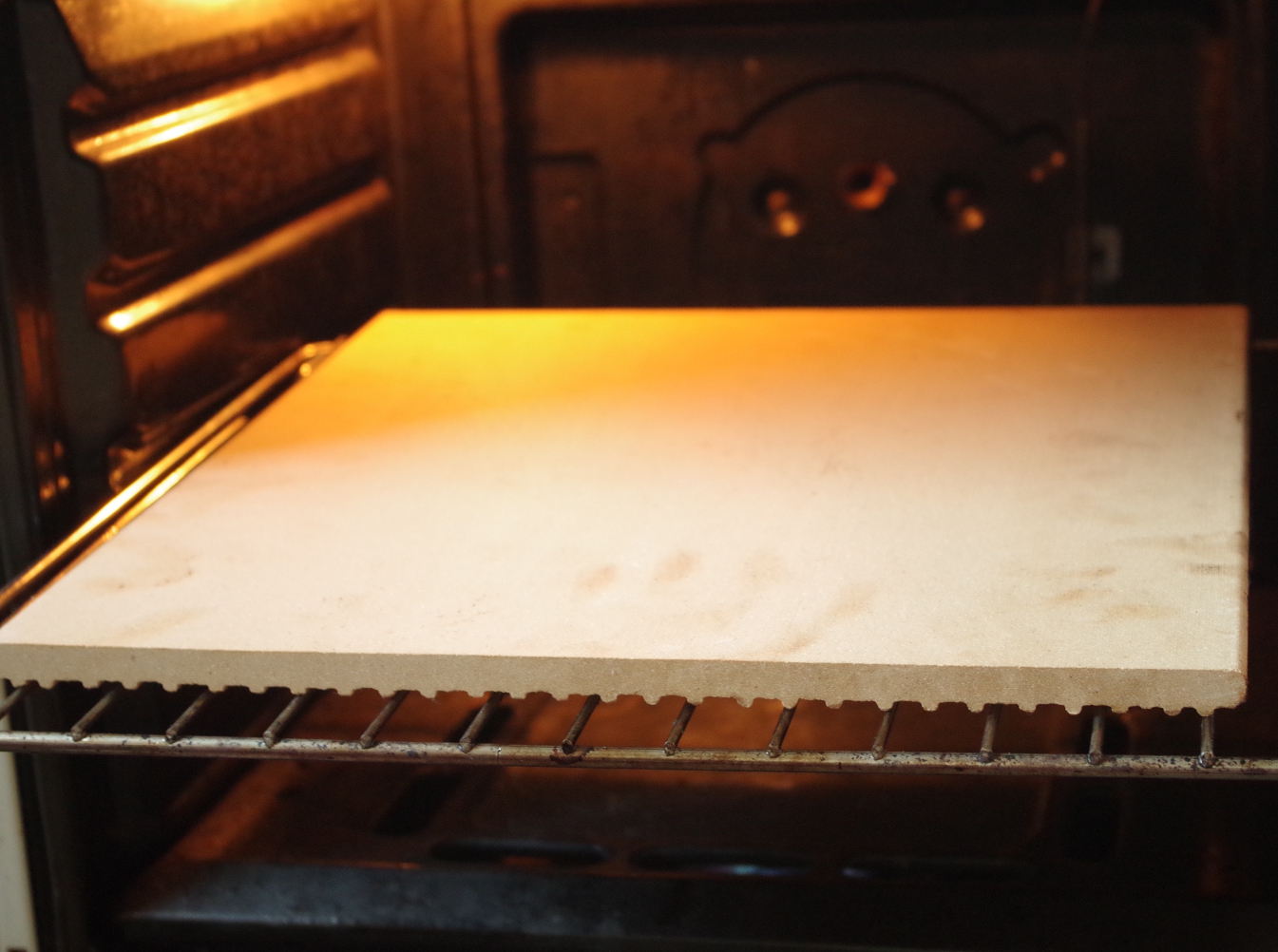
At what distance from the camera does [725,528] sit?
1029 mm

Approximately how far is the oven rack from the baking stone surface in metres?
0.03

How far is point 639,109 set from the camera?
5.49 ft

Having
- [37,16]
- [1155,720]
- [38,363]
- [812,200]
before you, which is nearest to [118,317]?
[38,363]

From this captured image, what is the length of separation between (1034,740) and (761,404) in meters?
0.38

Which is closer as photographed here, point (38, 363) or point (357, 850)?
point (38, 363)

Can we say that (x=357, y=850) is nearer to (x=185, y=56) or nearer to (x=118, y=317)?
(x=118, y=317)

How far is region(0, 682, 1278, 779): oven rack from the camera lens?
0.78 metres

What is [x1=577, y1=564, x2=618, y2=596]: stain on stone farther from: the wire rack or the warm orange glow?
the warm orange glow

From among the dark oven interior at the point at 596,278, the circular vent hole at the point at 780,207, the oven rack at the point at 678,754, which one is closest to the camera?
the oven rack at the point at 678,754

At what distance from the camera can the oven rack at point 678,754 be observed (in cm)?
78

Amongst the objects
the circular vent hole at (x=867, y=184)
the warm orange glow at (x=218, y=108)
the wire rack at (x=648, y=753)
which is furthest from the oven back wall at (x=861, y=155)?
the wire rack at (x=648, y=753)

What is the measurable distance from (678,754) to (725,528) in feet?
0.78

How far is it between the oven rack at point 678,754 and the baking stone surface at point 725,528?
3cm

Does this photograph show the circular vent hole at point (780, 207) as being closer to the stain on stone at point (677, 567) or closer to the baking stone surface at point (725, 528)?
the baking stone surface at point (725, 528)
